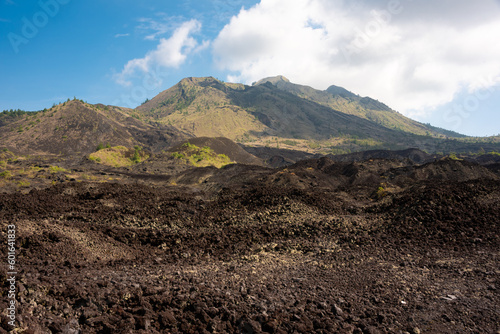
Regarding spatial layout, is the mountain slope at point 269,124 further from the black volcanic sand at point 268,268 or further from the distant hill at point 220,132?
the black volcanic sand at point 268,268

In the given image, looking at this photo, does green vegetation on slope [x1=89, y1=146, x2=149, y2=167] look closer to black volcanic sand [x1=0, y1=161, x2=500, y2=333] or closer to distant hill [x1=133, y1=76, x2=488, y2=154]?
black volcanic sand [x1=0, y1=161, x2=500, y2=333]

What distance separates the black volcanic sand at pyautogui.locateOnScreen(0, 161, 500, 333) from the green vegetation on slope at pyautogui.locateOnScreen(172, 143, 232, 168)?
140 ft

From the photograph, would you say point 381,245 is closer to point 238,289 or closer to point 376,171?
point 238,289

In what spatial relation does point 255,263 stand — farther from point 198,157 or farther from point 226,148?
point 226,148

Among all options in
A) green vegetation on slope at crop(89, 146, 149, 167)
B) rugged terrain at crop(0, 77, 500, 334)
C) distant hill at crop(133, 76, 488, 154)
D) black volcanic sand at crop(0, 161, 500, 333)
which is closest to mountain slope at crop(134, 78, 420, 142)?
distant hill at crop(133, 76, 488, 154)

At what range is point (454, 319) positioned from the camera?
5.40 metres

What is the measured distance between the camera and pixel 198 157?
6156cm

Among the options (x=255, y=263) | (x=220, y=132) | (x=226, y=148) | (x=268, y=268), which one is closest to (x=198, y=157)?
(x=226, y=148)

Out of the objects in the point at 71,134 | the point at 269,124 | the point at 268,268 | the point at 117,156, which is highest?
the point at 269,124

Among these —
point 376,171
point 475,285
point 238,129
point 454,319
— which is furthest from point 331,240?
point 238,129

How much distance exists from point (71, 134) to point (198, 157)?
56.3 m

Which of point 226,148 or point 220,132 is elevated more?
point 220,132

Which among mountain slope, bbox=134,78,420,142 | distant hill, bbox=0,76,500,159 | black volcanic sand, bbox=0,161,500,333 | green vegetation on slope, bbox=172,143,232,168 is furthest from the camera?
mountain slope, bbox=134,78,420,142

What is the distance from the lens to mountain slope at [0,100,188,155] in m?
83.6
